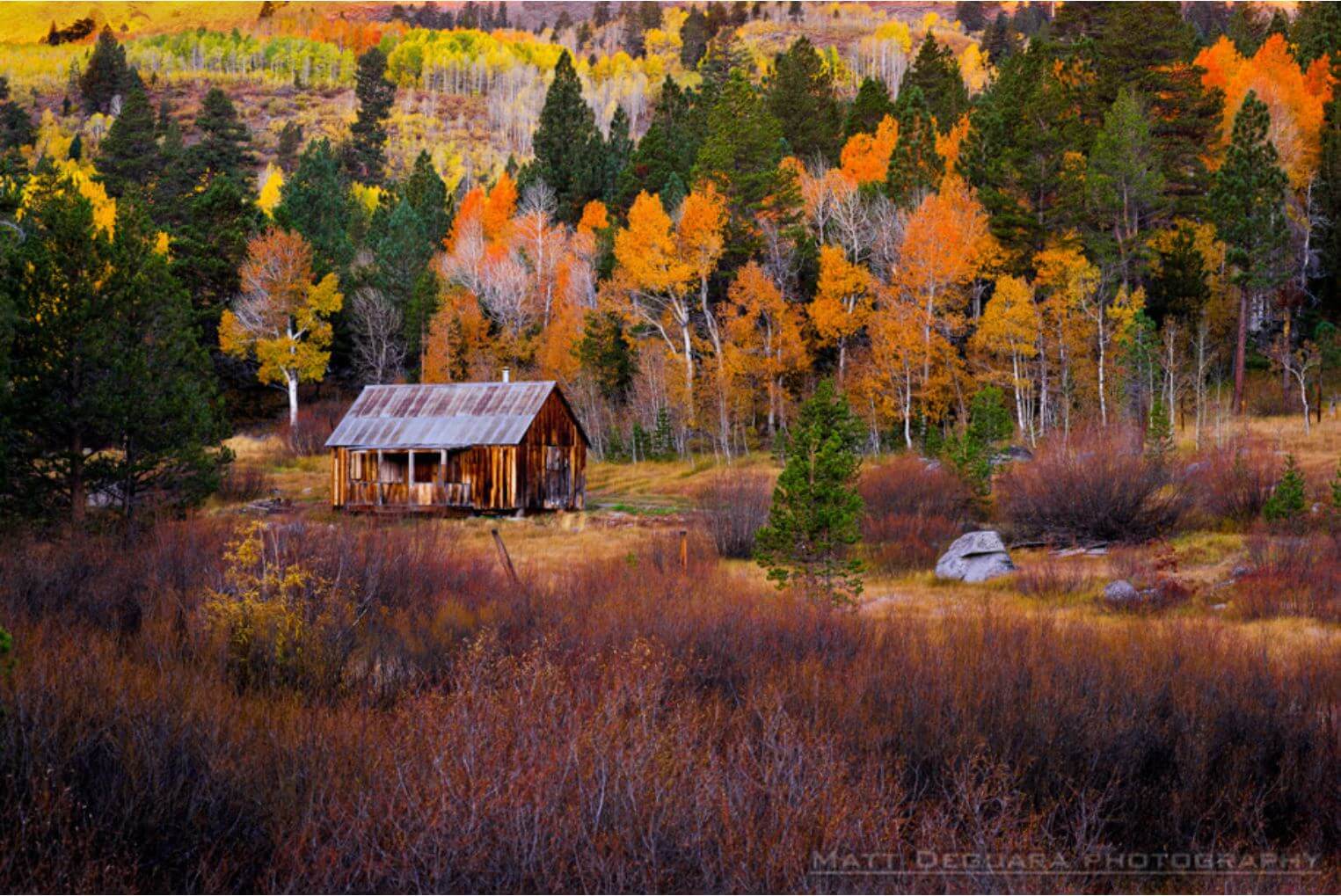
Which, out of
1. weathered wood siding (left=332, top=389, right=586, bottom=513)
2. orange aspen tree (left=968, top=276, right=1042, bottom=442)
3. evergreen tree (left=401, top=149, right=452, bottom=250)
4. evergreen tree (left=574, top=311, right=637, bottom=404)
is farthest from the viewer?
evergreen tree (left=401, top=149, right=452, bottom=250)

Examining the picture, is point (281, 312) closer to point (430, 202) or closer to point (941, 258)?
point (430, 202)

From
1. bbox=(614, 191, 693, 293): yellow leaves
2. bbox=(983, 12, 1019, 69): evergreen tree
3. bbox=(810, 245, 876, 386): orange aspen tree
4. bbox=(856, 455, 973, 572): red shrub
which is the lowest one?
bbox=(856, 455, 973, 572): red shrub

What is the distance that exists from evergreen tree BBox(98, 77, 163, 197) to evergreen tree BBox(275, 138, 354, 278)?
7512 millimetres

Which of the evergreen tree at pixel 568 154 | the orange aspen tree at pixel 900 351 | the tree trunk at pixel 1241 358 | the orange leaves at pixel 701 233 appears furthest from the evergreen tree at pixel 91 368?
the evergreen tree at pixel 568 154

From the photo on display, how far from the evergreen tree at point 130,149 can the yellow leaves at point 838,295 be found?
38710mm

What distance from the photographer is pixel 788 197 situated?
42.7 metres

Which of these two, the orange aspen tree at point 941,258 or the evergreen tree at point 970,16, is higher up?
the evergreen tree at point 970,16

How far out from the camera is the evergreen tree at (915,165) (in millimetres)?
41594

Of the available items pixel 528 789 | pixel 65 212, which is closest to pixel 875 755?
pixel 528 789

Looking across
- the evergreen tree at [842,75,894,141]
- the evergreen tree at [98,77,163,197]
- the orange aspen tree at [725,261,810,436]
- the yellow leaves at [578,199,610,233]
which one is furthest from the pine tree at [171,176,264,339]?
the evergreen tree at [842,75,894,141]

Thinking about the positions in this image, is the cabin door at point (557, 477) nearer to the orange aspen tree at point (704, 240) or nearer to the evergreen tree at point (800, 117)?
the orange aspen tree at point (704, 240)

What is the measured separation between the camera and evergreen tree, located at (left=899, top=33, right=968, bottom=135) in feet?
166

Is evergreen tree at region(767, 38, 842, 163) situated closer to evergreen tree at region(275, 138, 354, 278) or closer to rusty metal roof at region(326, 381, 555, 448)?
evergreen tree at region(275, 138, 354, 278)

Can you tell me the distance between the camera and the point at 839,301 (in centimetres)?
3959
